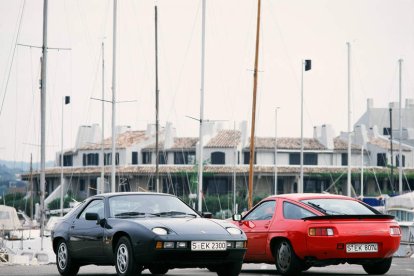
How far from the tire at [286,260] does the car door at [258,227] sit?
16.6 inches

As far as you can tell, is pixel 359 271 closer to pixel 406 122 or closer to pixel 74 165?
pixel 74 165

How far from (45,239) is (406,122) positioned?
83.7 meters

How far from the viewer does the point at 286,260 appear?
16641 millimetres

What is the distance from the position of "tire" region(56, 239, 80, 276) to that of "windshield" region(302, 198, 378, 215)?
3.87 meters

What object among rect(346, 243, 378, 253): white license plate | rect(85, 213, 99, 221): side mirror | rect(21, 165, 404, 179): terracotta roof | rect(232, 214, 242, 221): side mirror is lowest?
rect(21, 165, 404, 179): terracotta roof

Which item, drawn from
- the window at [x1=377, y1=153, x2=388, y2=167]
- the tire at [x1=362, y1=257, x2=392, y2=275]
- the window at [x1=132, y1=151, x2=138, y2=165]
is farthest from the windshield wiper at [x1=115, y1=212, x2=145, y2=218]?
the window at [x1=377, y1=153, x2=388, y2=167]

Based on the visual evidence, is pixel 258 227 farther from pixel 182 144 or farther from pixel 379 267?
pixel 182 144

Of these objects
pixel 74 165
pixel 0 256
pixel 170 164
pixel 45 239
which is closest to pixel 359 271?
pixel 0 256

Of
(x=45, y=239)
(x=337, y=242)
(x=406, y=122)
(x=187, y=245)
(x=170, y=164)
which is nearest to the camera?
(x=187, y=245)

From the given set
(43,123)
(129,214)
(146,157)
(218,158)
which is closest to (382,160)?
(218,158)

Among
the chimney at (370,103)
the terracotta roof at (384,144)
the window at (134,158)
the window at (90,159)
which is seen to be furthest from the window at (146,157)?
the chimney at (370,103)

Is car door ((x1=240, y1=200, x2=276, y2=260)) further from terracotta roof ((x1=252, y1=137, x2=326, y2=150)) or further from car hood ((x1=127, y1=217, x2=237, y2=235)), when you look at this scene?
terracotta roof ((x1=252, y1=137, x2=326, y2=150))

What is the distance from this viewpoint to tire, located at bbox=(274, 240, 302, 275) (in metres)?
16.3

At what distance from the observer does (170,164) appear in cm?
9812
